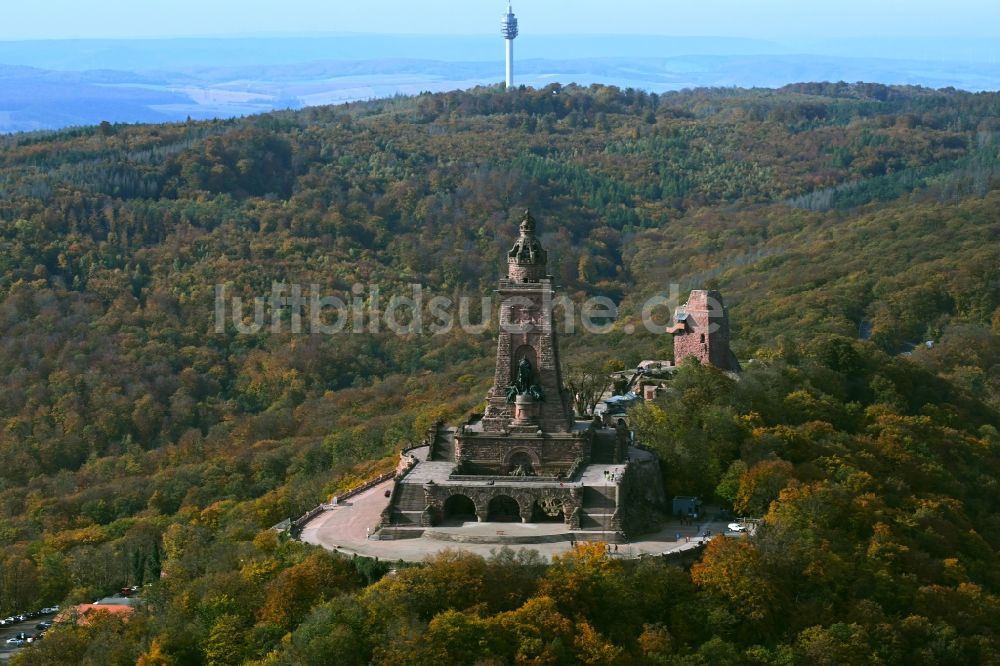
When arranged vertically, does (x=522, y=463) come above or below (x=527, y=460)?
below

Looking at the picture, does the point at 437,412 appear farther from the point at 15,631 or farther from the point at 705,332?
the point at 15,631

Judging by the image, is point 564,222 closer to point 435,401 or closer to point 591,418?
point 435,401

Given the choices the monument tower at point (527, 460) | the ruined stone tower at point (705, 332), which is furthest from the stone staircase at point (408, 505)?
the ruined stone tower at point (705, 332)

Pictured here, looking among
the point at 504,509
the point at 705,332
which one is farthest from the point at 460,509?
the point at 705,332

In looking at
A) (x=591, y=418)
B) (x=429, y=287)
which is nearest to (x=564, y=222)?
(x=429, y=287)

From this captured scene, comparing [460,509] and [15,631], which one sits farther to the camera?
[15,631]

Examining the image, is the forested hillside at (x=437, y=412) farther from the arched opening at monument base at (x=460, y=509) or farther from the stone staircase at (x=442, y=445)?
the stone staircase at (x=442, y=445)

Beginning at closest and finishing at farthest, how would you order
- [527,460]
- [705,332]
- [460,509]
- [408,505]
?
[408,505]
[460,509]
[527,460]
[705,332]
